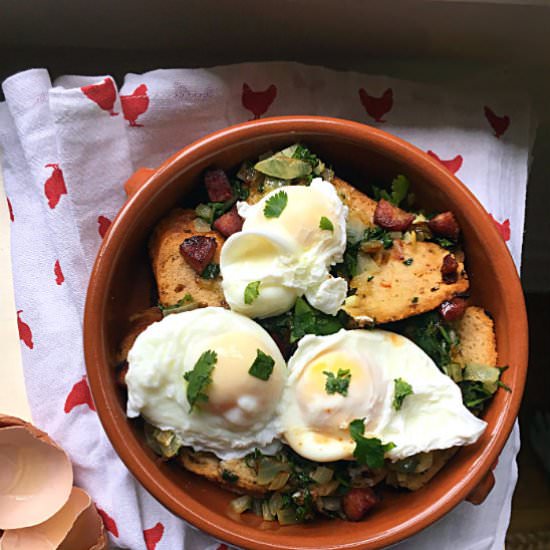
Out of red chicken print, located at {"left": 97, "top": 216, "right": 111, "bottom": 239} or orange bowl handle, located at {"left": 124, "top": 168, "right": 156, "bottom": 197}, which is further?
red chicken print, located at {"left": 97, "top": 216, "right": 111, "bottom": 239}

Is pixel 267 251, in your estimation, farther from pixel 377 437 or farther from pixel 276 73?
pixel 276 73

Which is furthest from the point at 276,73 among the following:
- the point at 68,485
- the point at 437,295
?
the point at 68,485

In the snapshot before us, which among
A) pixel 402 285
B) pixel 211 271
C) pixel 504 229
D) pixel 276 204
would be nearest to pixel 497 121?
pixel 504 229

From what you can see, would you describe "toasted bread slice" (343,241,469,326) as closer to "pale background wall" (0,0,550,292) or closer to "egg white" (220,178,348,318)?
"egg white" (220,178,348,318)

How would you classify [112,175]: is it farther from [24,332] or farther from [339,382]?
[339,382]

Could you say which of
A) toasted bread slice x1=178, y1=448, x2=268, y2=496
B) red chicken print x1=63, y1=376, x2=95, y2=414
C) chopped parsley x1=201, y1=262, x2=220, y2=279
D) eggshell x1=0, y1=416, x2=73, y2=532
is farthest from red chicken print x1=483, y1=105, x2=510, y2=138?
eggshell x1=0, y1=416, x2=73, y2=532
